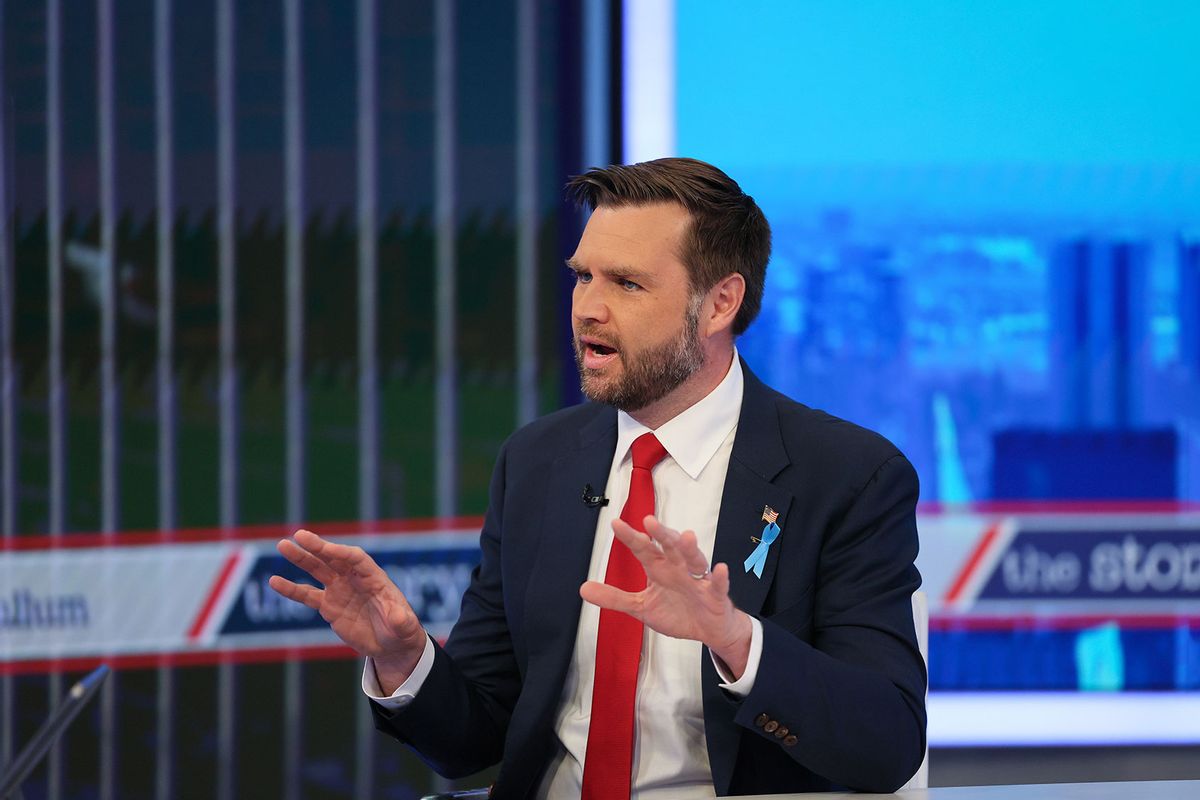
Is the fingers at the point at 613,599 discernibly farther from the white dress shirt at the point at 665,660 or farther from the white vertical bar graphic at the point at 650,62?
the white vertical bar graphic at the point at 650,62

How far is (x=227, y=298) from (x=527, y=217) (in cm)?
72

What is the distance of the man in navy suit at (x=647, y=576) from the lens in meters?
1.46

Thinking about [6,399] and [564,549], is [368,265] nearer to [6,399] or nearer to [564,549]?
[6,399]

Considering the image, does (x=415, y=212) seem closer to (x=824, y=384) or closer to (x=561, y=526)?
(x=824, y=384)

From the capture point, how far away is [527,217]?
299 cm

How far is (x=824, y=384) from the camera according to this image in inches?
118

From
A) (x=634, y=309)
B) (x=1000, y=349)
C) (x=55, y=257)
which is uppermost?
(x=55, y=257)

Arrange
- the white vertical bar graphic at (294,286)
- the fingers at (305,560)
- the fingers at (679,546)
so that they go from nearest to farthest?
1. the fingers at (679,546)
2. the fingers at (305,560)
3. the white vertical bar graphic at (294,286)

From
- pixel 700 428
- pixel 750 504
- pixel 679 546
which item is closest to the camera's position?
pixel 679 546

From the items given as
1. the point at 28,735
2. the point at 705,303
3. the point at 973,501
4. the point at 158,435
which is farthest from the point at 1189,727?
the point at 28,735

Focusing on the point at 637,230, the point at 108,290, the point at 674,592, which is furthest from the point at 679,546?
the point at 108,290

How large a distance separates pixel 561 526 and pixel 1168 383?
1860mm

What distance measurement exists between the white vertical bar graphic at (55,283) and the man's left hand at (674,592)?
6.57ft

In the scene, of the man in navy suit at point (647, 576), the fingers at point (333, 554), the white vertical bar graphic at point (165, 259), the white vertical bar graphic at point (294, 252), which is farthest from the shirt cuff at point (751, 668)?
the white vertical bar graphic at point (165, 259)
